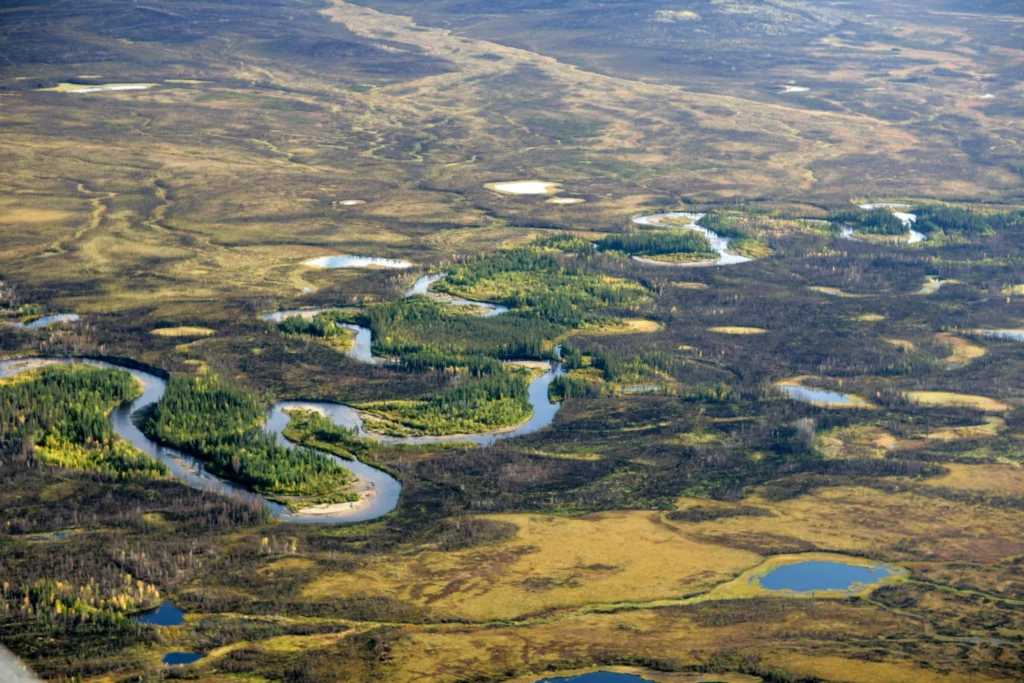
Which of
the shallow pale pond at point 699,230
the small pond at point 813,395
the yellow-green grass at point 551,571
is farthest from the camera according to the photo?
the shallow pale pond at point 699,230

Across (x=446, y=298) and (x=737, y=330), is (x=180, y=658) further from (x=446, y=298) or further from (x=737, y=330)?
(x=446, y=298)

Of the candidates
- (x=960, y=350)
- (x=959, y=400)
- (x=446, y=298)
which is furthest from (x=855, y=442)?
(x=446, y=298)

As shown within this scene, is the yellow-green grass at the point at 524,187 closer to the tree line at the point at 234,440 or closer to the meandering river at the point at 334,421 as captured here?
the meandering river at the point at 334,421

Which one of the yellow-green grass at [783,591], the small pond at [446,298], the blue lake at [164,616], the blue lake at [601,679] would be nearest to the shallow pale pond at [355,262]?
the small pond at [446,298]

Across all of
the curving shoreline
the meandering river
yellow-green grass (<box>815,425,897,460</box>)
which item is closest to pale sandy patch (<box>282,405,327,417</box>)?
the meandering river

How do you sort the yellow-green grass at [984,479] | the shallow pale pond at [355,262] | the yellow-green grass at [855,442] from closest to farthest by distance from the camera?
the yellow-green grass at [984,479] → the yellow-green grass at [855,442] → the shallow pale pond at [355,262]

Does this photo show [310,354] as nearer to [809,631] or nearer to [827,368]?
[827,368]

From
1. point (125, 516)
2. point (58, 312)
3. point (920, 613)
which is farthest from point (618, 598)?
point (58, 312)
